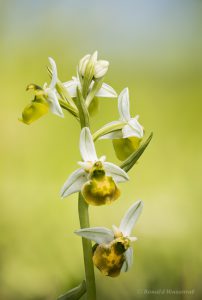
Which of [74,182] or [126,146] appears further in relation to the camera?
[126,146]

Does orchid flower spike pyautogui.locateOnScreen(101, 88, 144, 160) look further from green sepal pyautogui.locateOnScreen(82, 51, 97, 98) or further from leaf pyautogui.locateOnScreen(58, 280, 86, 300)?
leaf pyautogui.locateOnScreen(58, 280, 86, 300)

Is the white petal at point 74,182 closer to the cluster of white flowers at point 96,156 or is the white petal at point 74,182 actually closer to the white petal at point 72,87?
the cluster of white flowers at point 96,156

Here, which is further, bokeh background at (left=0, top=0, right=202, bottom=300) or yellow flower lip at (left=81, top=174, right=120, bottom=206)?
bokeh background at (left=0, top=0, right=202, bottom=300)

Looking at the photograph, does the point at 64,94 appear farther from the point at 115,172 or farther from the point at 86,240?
the point at 86,240

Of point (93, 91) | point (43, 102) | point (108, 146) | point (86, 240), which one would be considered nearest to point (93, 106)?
point (93, 91)

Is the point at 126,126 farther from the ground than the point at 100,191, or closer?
farther from the ground

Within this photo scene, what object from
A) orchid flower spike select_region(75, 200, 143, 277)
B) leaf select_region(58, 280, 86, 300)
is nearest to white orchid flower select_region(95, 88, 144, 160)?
orchid flower spike select_region(75, 200, 143, 277)
